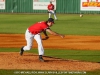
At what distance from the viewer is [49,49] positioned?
52.1 ft

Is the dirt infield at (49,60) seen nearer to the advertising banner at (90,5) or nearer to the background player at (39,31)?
the background player at (39,31)

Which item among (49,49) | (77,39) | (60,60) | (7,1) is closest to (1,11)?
(7,1)

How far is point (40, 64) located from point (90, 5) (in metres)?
34.9

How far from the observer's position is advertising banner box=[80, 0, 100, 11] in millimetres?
45906

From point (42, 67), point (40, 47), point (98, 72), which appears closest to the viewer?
point (98, 72)

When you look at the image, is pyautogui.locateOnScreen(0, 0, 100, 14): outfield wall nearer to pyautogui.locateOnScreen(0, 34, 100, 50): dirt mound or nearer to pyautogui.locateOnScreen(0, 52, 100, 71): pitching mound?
pyautogui.locateOnScreen(0, 34, 100, 50): dirt mound

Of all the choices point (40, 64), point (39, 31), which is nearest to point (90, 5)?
point (39, 31)

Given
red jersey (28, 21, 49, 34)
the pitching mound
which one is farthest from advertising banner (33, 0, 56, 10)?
red jersey (28, 21, 49, 34)

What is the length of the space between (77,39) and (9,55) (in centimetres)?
646

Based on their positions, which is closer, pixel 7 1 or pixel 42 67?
pixel 42 67

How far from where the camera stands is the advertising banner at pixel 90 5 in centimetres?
4591

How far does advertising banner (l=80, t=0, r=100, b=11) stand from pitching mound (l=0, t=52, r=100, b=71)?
33.3 meters

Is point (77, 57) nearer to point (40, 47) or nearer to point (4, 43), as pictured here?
point (40, 47)

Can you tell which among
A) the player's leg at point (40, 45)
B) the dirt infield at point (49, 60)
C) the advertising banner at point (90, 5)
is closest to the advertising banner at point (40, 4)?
the advertising banner at point (90, 5)
